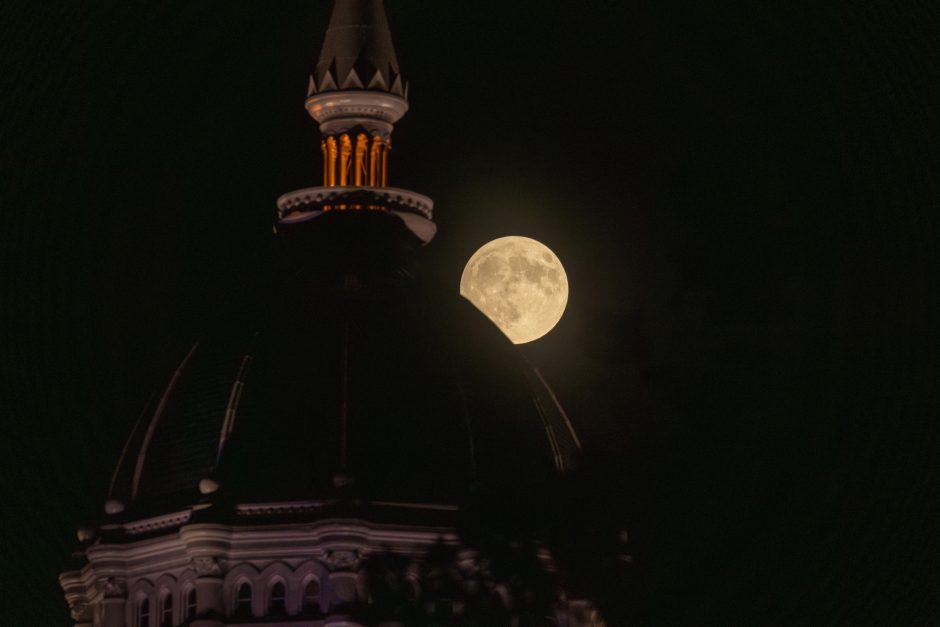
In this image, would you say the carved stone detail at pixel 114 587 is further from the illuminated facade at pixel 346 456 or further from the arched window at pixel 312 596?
the arched window at pixel 312 596

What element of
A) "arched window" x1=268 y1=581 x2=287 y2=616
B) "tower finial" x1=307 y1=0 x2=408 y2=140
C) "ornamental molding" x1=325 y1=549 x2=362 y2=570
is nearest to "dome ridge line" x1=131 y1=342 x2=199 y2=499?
"arched window" x1=268 y1=581 x2=287 y2=616

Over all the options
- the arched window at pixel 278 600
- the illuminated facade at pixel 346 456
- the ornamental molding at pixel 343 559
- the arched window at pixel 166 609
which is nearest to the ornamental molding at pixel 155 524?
the illuminated facade at pixel 346 456

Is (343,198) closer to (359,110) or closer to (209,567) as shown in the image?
(359,110)

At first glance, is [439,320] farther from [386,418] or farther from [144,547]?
[144,547]

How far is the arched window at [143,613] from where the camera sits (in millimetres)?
121794

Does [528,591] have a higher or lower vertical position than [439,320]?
lower

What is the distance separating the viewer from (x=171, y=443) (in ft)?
406

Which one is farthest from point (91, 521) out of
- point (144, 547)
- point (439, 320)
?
point (439, 320)

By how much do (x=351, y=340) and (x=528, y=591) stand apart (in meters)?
10.2

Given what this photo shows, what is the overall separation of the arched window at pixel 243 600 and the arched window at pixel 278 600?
0.68 meters

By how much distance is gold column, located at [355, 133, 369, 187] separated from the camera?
128750mm

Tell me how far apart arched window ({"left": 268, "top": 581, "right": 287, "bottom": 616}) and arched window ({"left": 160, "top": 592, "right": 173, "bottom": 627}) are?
3.48m

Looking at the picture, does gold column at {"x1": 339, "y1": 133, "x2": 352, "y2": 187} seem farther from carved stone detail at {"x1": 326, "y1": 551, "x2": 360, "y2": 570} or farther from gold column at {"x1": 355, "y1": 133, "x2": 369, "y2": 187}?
carved stone detail at {"x1": 326, "y1": 551, "x2": 360, "y2": 570}

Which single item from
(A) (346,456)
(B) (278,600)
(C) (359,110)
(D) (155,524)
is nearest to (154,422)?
(D) (155,524)
